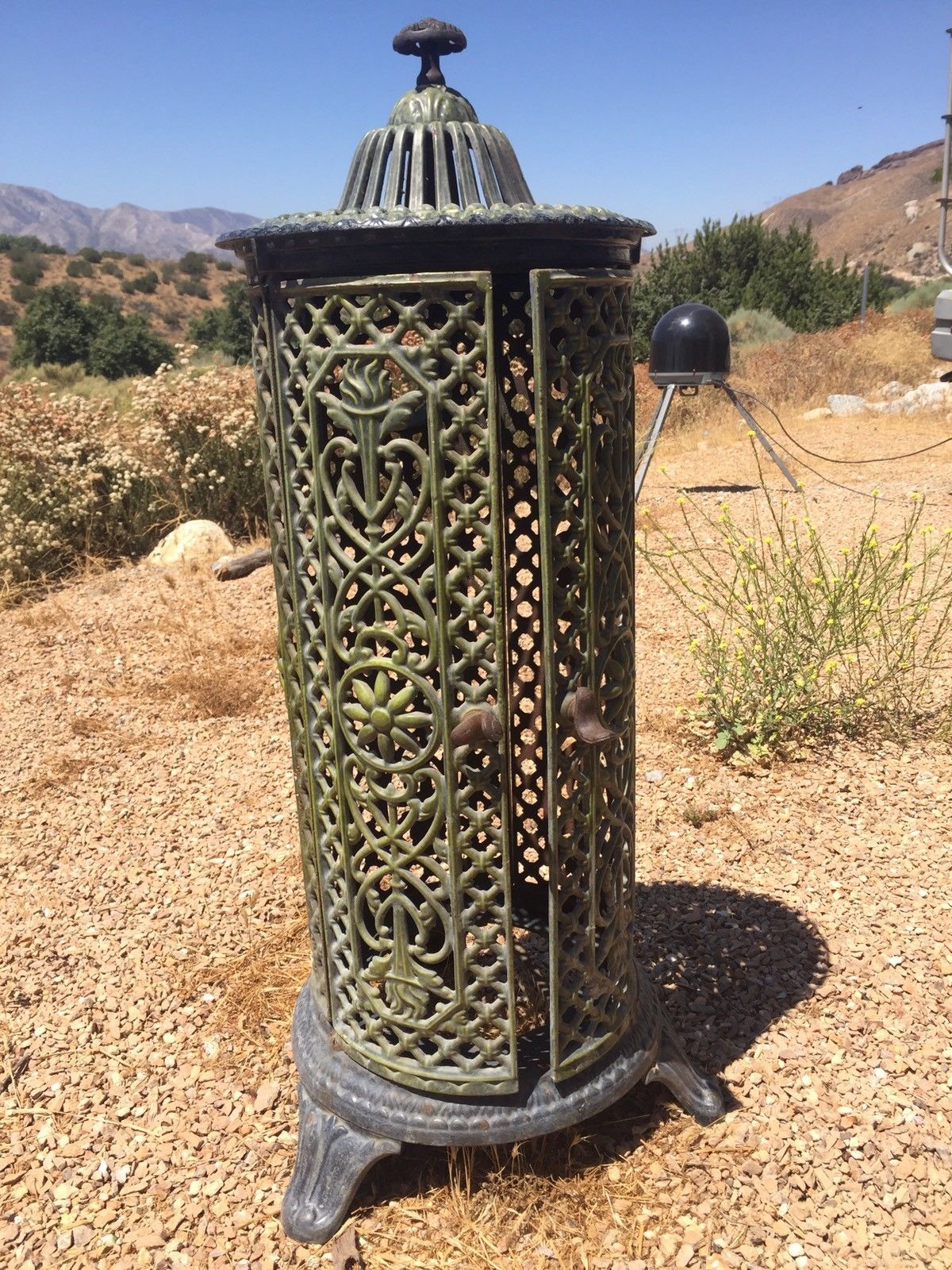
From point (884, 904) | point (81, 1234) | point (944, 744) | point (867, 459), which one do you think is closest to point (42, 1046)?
point (81, 1234)

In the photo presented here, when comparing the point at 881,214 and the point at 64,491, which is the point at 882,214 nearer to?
the point at 881,214

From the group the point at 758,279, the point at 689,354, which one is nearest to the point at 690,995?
the point at 689,354

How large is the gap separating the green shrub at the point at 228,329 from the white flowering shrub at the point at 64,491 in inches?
620

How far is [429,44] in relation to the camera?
182 cm

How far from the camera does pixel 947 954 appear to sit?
2.65m

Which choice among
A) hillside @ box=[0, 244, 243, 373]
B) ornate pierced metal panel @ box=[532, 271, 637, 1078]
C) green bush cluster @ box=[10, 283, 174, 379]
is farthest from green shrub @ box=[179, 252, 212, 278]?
ornate pierced metal panel @ box=[532, 271, 637, 1078]

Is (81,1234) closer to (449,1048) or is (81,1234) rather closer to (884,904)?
(449,1048)

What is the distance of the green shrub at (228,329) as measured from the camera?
81.3ft

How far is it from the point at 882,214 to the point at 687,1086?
74704 millimetres

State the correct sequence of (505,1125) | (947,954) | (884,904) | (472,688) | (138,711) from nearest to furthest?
1. (472,688)
2. (505,1125)
3. (947,954)
4. (884,904)
5. (138,711)

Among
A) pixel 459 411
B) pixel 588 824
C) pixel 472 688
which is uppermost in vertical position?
pixel 459 411

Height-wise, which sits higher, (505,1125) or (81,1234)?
(505,1125)

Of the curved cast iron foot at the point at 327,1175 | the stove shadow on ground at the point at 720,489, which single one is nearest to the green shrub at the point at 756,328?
the stove shadow on ground at the point at 720,489

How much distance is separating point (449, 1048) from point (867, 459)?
919cm
